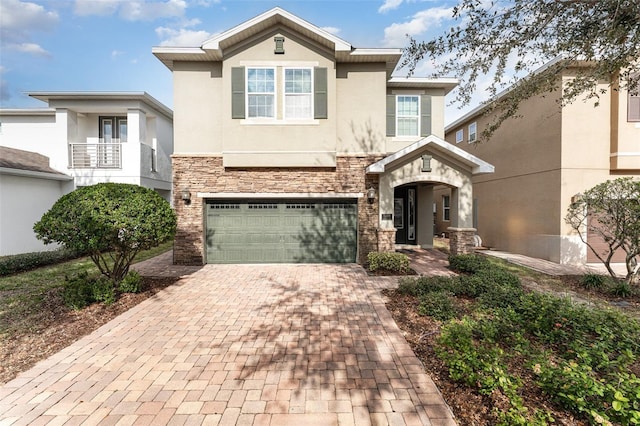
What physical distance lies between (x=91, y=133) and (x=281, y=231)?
11.8 meters

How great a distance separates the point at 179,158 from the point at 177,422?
8816 mm

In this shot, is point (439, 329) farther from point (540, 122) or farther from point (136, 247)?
point (540, 122)

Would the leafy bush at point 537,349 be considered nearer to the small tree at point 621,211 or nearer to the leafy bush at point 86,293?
the small tree at point 621,211

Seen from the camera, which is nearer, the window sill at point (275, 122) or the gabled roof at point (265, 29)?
the gabled roof at point (265, 29)

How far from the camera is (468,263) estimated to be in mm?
8422

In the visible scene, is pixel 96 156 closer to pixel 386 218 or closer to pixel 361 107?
pixel 361 107

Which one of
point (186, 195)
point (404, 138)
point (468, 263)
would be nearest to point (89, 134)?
point (186, 195)

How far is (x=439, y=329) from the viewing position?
4.92m

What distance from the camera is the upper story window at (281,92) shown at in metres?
9.52

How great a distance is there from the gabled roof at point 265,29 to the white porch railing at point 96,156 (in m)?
6.04

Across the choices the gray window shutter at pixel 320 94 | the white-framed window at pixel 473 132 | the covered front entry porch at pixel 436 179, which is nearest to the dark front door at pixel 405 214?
the covered front entry porch at pixel 436 179

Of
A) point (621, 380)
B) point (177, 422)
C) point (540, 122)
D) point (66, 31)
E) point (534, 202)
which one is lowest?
point (177, 422)

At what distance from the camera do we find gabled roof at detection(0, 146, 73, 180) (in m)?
10.7

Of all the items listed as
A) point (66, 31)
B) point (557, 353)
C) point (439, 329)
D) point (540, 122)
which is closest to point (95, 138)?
point (66, 31)
